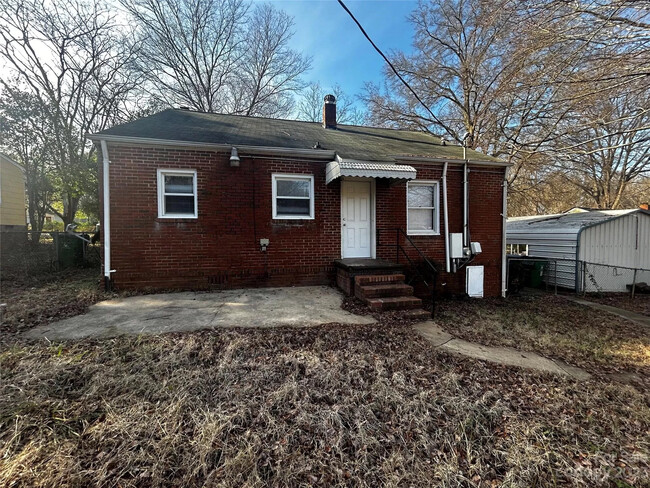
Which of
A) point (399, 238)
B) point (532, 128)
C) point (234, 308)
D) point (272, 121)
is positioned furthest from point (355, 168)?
point (532, 128)

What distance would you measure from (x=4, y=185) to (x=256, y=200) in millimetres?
15441

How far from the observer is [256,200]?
682cm

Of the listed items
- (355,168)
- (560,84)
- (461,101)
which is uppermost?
(461,101)

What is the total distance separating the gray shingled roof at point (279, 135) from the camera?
6.62 meters

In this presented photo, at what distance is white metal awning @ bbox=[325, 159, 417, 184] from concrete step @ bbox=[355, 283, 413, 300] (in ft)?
8.23

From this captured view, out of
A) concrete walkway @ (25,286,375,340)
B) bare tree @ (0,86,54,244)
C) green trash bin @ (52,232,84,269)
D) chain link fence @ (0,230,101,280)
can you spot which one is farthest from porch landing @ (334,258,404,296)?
bare tree @ (0,86,54,244)

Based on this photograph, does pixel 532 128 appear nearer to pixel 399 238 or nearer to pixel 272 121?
pixel 399 238

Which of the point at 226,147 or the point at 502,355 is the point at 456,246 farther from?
the point at 226,147

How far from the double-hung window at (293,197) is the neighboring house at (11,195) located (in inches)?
584

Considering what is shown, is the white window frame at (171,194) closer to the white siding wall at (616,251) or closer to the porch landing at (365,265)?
the porch landing at (365,265)

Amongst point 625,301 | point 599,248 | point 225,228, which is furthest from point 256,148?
point 599,248

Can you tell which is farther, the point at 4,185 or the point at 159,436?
the point at 4,185

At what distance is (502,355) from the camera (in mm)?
4020

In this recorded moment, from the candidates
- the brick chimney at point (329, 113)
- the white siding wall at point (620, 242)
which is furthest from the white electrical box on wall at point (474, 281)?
the brick chimney at point (329, 113)
